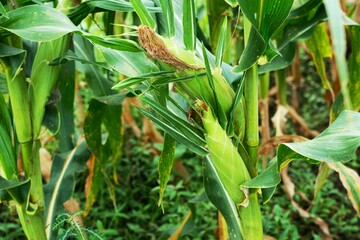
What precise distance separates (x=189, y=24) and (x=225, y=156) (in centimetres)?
21

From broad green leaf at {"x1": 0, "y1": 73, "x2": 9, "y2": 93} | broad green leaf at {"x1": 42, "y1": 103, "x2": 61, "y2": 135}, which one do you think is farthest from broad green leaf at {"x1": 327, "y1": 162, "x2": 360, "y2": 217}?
broad green leaf at {"x1": 0, "y1": 73, "x2": 9, "y2": 93}

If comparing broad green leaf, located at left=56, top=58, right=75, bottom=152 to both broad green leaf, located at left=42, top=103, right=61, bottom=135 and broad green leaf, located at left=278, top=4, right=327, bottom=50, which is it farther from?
broad green leaf, located at left=278, top=4, right=327, bottom=50

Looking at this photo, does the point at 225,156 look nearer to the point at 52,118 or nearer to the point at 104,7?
the point at 104,7

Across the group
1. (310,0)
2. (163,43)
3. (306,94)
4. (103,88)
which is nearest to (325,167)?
(310,0)

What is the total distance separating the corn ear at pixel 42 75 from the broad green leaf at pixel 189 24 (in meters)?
0.37

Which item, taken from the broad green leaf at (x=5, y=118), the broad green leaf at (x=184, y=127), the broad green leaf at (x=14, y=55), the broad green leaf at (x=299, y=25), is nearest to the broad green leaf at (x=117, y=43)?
the broad green leaf at (x=184, y=127)

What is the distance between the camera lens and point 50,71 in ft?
3.55

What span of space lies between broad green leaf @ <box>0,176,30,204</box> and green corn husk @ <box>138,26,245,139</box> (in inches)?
16.2

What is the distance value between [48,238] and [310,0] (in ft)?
2.64

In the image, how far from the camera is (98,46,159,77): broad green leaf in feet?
2.96

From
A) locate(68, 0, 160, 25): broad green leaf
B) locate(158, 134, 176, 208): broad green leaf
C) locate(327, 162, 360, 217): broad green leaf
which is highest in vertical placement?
locate(68, 0, 160, 25): broad green leaf

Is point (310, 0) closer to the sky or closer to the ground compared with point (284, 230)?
closer to the sky

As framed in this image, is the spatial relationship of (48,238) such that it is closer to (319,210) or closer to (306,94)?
(319,210)

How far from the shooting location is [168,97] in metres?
0.84
